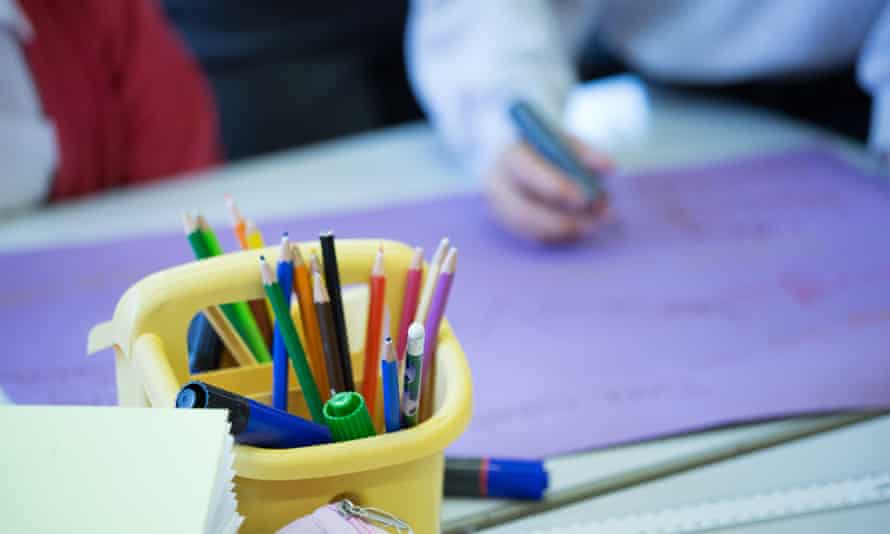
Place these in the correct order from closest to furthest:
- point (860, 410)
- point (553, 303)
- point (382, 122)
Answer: point (860, 410), point (553, 303), point (382, 122)

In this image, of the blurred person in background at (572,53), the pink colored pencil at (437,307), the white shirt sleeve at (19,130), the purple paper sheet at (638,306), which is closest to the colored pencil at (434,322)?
the pink colored pencil at (437,307)

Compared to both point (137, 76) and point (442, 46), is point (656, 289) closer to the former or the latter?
point (442, 46)

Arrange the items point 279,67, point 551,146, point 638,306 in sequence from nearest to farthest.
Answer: point 638,306, point 551,146, point 279,67

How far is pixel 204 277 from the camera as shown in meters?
0.25

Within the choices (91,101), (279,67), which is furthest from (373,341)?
(279,67)

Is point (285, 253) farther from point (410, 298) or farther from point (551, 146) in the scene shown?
point (551, 146)

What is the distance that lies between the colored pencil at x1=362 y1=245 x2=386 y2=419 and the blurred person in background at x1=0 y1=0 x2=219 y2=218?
0.47 meters

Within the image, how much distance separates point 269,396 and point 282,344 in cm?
3

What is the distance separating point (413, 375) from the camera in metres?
0.23

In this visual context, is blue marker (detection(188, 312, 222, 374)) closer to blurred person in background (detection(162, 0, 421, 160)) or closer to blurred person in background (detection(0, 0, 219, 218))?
blurred person in background (detection(0, 0, 219, 218))

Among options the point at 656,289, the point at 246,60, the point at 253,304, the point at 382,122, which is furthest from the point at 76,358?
the point at 382,122

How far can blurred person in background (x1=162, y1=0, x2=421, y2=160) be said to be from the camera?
1.09 m

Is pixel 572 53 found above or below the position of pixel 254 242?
above

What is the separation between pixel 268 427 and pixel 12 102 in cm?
51
